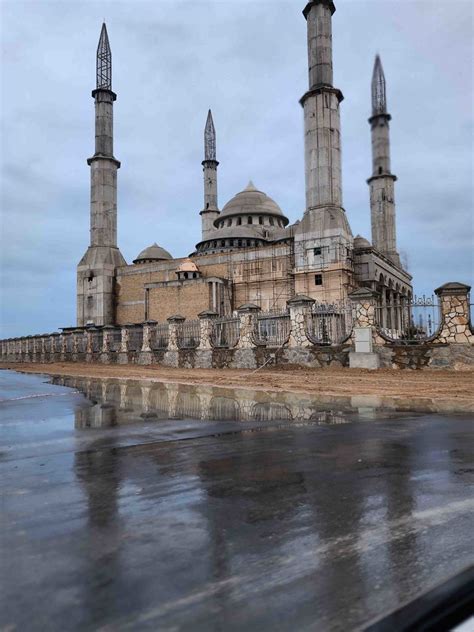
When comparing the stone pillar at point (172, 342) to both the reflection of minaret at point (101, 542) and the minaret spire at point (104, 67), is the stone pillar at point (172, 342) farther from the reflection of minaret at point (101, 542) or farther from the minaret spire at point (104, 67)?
the minaret spire at point (104, 67)

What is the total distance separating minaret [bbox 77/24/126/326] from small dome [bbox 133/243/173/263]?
21.4ft

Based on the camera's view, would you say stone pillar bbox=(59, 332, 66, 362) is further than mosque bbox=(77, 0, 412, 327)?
No

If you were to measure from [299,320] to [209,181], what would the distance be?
57.7 m

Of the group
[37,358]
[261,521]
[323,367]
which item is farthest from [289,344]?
[37,358]

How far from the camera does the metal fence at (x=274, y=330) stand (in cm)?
2027

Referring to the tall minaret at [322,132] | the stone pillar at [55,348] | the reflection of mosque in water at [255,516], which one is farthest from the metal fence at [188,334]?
the reflection of mosque in water at [255,516]

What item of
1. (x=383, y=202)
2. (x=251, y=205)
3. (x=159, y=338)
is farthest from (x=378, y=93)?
(x=159, y=338)

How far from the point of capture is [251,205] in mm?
57219

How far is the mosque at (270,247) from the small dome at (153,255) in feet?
0.50

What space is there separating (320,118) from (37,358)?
33507mm

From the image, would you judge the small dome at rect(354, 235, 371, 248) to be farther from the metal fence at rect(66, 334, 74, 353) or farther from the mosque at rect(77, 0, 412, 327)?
the metal fence at rect(66, 334, 74, 353)

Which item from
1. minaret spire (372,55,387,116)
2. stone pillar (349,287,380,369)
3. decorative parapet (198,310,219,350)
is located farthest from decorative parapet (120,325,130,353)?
minaret spire (372,55,387,116)

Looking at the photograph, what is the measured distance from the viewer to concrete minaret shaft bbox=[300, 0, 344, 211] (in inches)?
1574

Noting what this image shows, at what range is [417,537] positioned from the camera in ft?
9.23
